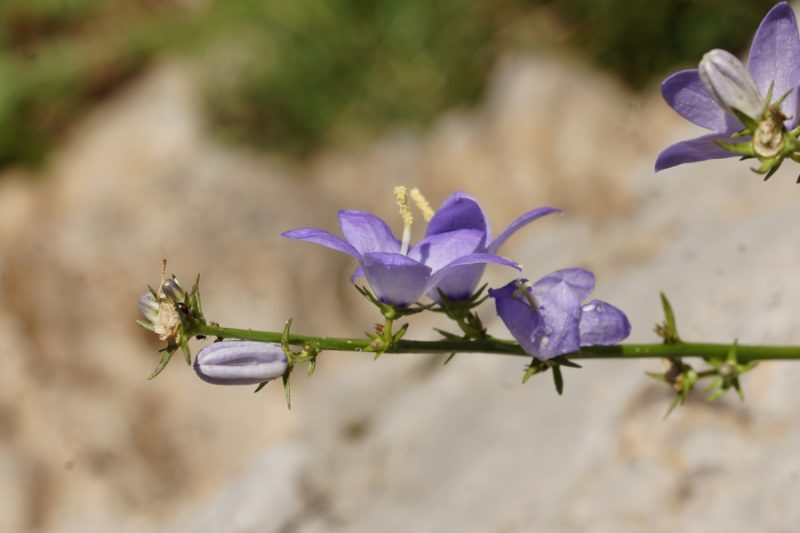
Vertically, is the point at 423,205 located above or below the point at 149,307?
above

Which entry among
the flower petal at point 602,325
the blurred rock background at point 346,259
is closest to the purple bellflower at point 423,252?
the flower petal at point 602,325

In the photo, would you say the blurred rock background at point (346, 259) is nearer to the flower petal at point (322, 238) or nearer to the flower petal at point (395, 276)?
the flower petal at point (395, 276)

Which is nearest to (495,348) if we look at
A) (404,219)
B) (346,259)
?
(404,219)

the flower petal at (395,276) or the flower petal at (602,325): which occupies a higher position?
the flower petal at (395,276)

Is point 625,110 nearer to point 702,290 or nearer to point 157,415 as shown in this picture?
point 702,290

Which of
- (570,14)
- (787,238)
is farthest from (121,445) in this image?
(570,14)

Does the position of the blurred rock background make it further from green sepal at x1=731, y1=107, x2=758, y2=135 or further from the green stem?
green sepal at x1=731, y1=107, x2=758, y2=135

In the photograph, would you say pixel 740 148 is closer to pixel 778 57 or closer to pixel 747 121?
pixel 747 121
